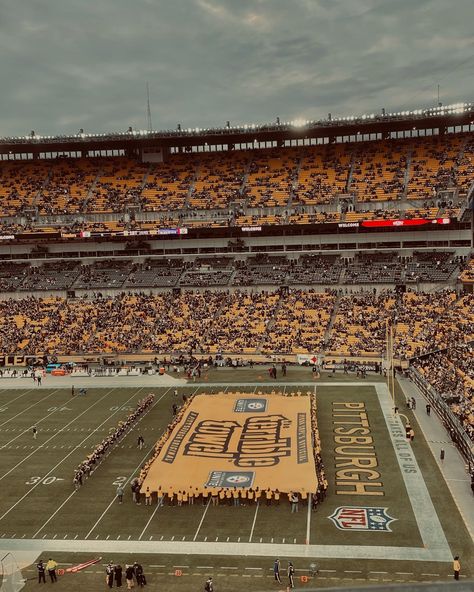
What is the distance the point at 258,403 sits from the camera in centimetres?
3616

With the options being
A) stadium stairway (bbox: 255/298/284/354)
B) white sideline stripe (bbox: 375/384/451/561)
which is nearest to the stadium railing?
white sideline stripe (bbox: 375/384/451/561)

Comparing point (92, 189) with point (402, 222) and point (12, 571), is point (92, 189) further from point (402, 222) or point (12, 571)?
point (12, 571)

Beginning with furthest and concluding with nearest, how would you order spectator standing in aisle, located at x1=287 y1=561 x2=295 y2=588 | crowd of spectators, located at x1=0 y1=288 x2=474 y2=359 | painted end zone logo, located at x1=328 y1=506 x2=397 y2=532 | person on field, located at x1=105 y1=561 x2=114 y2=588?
crowd of spectators, located at x1=0 y1=288 x2=474 y2=359 < painted end zone logo, located at x1=328 y1=506 x2=397 y2=532 < person on field, located at x1=105 y1=561 x2=114 y2=588 < spectator standing in aisle, located at x1=287 y1=561 x2=295 y2=588

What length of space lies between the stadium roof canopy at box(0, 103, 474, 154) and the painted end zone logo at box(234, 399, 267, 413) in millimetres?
42352

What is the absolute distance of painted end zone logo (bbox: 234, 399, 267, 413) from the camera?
34.8 meters

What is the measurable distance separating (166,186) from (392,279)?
30.5 m

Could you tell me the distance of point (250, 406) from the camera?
35625mm

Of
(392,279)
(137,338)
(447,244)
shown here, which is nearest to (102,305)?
(137,338)

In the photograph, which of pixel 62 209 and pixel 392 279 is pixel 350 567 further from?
pixel 62 209

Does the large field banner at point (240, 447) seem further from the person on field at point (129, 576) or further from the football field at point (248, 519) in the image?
the person on field at point (129, 576)

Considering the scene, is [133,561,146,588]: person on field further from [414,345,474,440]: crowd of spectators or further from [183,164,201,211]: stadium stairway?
[183,164,201,211]: stadium stairway

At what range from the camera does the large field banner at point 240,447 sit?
25.1 metres

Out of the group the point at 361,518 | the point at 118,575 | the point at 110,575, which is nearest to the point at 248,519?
the point at 361,518

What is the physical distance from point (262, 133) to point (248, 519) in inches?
2229
